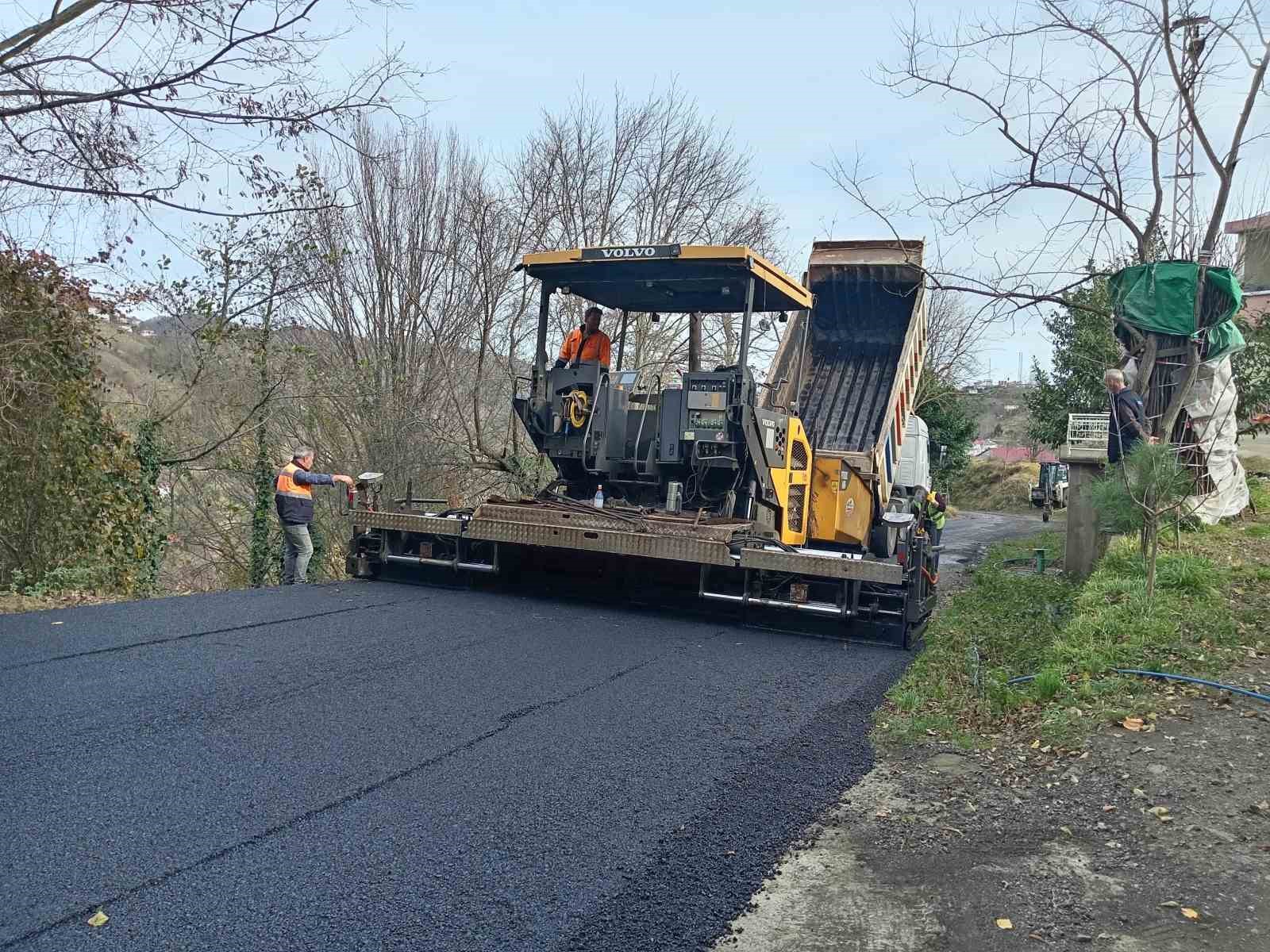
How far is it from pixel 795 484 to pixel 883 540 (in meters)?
1.23

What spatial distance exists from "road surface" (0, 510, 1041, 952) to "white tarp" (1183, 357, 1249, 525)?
18.8ft

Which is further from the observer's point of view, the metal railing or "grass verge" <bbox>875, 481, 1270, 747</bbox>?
the metal railing

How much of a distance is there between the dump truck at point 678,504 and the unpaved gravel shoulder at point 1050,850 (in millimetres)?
2493

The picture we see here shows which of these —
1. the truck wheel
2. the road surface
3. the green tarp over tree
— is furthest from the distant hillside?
the road surface

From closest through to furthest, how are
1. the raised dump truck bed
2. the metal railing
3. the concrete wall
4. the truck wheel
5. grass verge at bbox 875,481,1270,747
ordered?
grass verge at bbox 875,481,1270,747 → the truck wheel → the concrete wall → the raised dump truck bed → the metal railing

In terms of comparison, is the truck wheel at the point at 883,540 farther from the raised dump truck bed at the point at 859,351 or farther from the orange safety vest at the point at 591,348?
the orange safety vest at the point at 591,348

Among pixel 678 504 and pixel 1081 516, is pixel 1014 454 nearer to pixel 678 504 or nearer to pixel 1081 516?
pixel 1081 516

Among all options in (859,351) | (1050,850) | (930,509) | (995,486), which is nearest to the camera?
(1050,850)

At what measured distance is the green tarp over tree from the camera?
26.7 feet

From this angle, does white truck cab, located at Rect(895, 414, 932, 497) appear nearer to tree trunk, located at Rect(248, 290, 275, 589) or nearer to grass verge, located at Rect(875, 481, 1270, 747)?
grass verge, located at Rect(875, 481, 1270, 747)

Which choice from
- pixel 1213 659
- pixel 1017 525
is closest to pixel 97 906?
pixel 1213 659

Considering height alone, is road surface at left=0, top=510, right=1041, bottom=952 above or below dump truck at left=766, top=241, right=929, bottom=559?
below

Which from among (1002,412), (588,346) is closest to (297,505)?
(588,346)

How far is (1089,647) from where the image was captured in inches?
224
